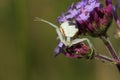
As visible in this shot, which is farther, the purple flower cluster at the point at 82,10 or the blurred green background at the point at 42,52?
the blurred green background at the point at 42,52

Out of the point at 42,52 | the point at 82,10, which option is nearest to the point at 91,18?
the point at 82,10

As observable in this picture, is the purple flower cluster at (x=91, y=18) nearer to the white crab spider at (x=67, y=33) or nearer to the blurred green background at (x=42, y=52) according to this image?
the white crab spider at (x=67, y=33)

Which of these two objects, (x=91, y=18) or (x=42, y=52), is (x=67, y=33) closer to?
(x=91, y=18)

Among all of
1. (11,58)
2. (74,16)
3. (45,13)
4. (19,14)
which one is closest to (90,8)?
(74,16)

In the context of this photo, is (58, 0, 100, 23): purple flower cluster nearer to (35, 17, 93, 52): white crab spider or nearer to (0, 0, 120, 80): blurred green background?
(35, 17, 93, 52): white crab spider

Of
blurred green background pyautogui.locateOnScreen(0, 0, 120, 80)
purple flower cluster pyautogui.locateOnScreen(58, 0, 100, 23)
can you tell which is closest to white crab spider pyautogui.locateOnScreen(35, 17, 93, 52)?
purple flower cluster pyautogui.locateOnScreen(58, 0, 100, 23)

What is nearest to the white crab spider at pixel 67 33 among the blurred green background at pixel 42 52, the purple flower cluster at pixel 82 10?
the purple flower cluster at pixel 82 10
